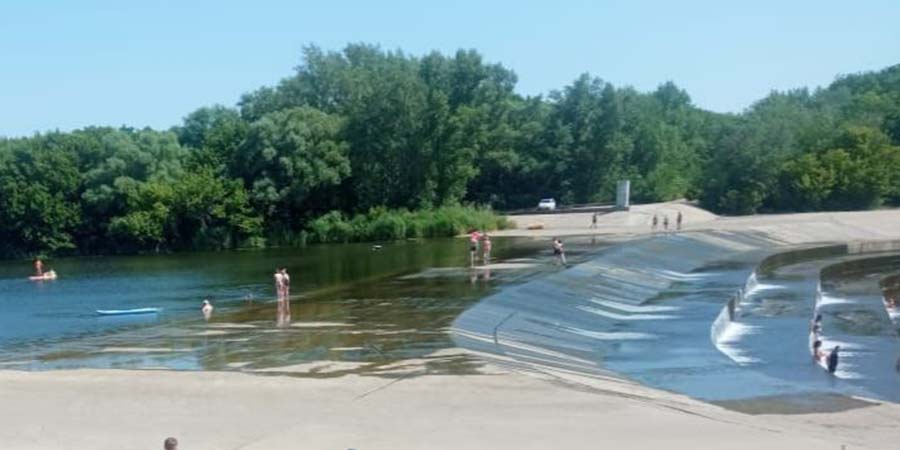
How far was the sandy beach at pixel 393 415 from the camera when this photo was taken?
1755 centimetres

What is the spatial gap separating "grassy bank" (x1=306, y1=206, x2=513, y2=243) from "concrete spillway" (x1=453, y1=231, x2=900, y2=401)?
28.9 metres

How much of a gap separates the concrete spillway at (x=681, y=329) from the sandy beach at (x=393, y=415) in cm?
249

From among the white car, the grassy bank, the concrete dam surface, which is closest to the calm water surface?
the concrete dam surface

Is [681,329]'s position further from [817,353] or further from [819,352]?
[817,353]

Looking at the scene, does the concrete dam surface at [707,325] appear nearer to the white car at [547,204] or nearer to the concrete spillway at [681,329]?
the concrete spillway at [681,329]

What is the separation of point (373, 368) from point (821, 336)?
1687 cm

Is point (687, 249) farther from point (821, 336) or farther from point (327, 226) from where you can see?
point (327, 226)

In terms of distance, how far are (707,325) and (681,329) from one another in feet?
2.75

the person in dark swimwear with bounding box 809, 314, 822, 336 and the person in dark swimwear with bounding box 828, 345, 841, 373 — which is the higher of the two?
the person in dark swimwear with bounding box 809, 314, 822, 336

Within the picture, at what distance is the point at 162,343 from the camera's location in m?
28.4

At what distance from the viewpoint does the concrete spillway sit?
25.2 metres

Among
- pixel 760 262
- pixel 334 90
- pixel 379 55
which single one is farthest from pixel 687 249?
pixel 379 55

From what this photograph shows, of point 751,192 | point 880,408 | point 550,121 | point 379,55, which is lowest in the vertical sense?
point 880,408

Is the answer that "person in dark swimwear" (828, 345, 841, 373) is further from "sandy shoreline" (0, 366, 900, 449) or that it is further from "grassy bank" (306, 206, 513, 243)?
"grassy bank" (306, 206, 513, 243)
